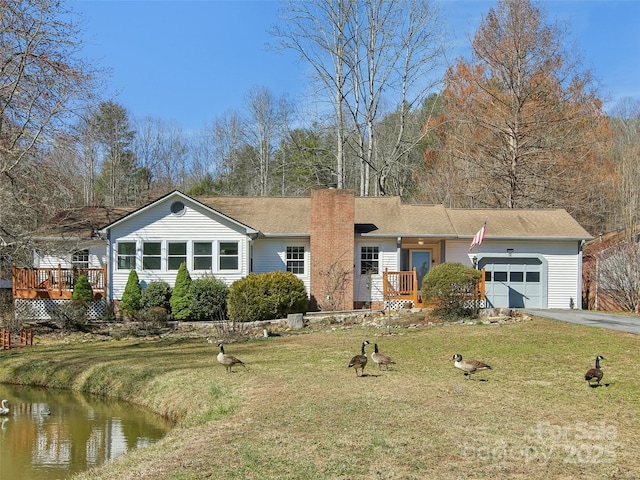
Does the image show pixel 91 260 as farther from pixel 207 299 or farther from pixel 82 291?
pixel 207 299

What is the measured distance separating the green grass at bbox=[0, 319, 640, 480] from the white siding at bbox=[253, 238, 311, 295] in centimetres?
858

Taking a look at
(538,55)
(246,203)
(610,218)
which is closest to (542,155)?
(538,55)

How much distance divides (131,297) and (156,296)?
3.13 feet

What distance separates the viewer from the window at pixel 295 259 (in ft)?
92.1

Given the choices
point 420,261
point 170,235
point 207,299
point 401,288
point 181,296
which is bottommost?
point 207,299

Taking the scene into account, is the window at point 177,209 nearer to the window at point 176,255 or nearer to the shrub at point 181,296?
the window at point 176,255

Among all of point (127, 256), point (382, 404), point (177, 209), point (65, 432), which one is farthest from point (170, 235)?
point (382, 404)

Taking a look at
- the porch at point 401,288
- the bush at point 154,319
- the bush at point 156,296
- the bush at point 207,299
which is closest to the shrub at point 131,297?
the bush at point 156,296

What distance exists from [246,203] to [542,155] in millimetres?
16446

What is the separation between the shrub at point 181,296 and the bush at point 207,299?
0.67ft

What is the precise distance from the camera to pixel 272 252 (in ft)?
92.3

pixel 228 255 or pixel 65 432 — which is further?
pixel 228 255

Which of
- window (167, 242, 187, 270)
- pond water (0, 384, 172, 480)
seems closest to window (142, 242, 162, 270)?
window (167, 242, 187, 270)

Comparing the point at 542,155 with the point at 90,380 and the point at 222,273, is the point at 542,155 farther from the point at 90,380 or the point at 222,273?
the point at 90,380
